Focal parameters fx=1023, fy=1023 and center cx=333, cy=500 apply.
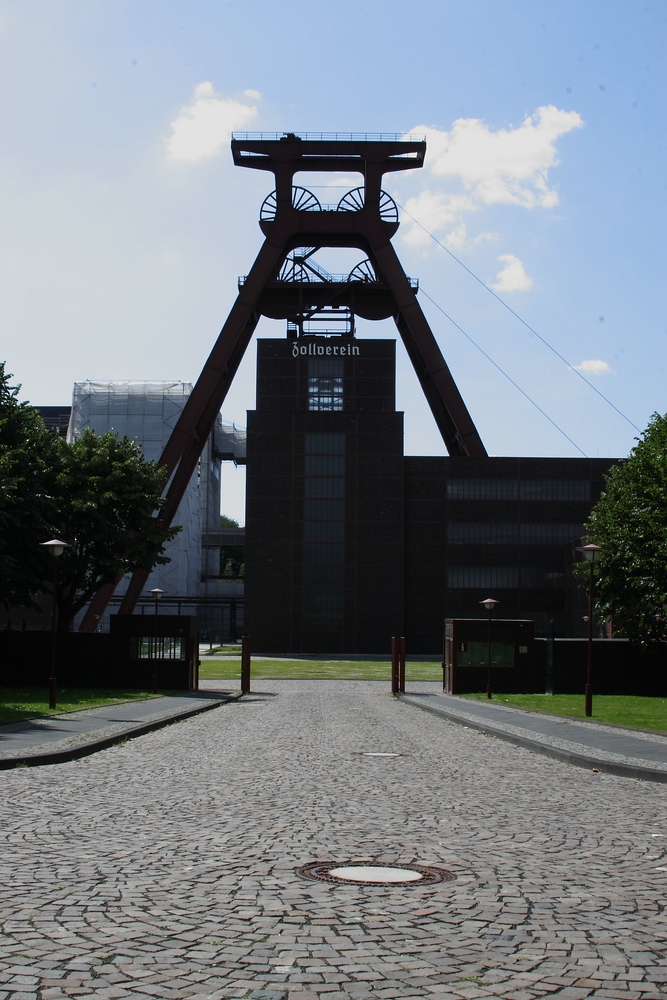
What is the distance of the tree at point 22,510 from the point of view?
34.1 meters

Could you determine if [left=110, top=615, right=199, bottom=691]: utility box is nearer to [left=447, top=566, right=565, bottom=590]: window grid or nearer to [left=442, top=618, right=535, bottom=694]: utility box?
[left=442, top=618, right=535, bottom=694]: utility box

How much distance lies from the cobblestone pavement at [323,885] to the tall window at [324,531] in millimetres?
66545

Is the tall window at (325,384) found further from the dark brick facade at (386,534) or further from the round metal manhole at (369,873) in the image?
the round metal manhole at (369,873)

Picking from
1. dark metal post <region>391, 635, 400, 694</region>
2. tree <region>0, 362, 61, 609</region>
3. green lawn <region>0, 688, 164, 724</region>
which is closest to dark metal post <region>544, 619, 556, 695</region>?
dark metal post <region>391, 635, 400, 694</region>

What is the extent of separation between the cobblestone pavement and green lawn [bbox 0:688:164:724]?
378 inches

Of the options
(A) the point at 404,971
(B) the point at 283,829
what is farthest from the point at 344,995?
(B) the point at 283,829

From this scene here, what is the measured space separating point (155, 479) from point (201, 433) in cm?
3764

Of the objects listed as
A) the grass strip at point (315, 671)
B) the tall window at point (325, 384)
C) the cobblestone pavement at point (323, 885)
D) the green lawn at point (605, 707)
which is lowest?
the grass strip at point (315, 671)

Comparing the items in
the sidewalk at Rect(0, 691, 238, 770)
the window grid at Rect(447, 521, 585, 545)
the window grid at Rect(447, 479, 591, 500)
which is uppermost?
the window grid at Rect(447, 479, 591, 500)

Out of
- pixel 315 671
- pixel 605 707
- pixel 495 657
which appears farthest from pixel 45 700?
pixel 315 671

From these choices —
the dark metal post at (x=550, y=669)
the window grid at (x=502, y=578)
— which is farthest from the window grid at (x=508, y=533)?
the dark metal post at (x=550, y=669)

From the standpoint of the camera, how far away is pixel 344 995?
184 inches

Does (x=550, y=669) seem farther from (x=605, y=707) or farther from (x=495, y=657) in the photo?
(x=605, y=707)

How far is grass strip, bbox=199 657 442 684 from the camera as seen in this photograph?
51250 millimetres
